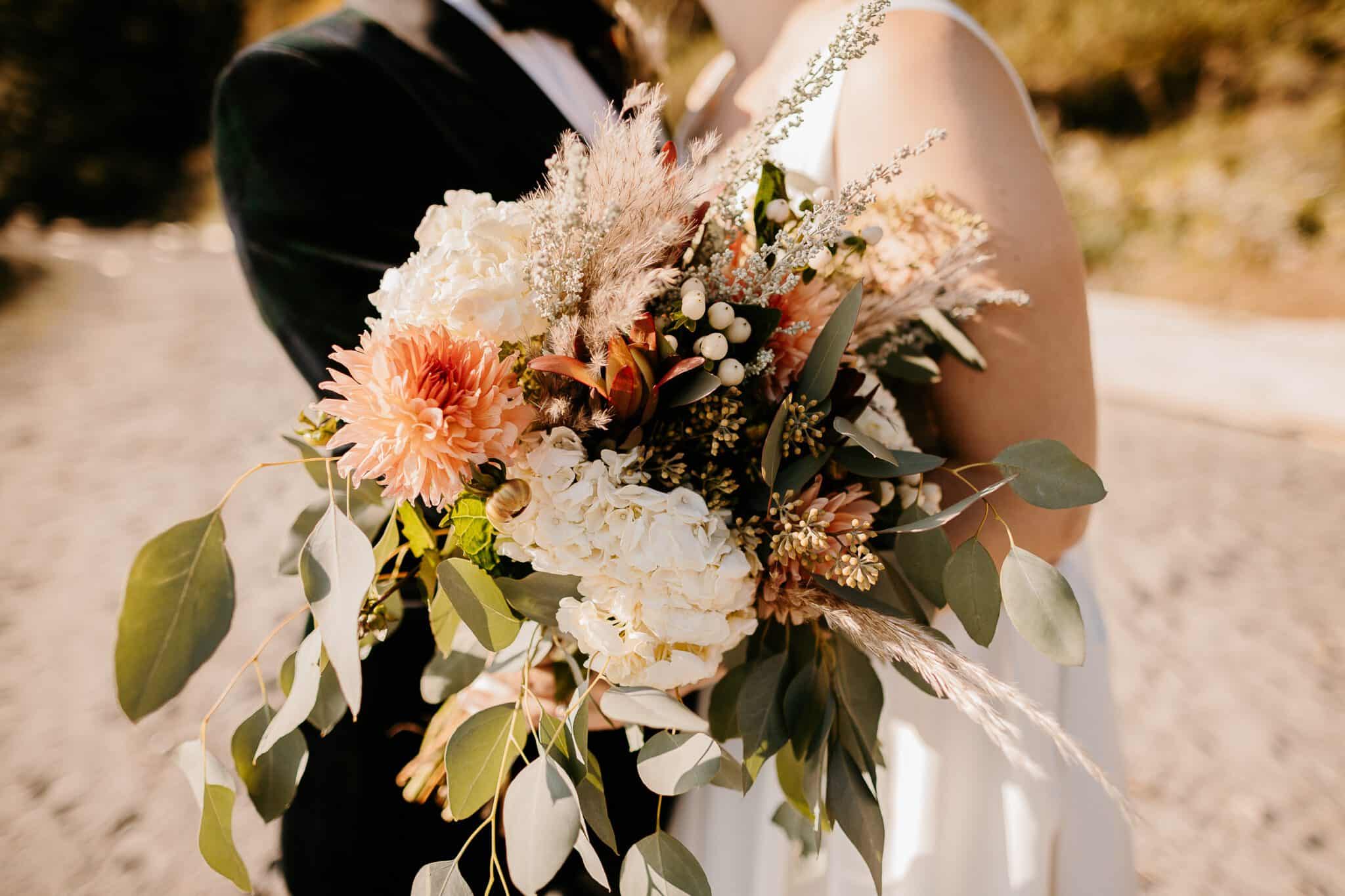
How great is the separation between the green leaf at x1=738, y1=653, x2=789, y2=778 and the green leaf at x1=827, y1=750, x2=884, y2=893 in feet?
0.19

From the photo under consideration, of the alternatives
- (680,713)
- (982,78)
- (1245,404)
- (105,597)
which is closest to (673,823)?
(680,713)

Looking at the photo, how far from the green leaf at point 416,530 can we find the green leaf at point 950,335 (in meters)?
0.56

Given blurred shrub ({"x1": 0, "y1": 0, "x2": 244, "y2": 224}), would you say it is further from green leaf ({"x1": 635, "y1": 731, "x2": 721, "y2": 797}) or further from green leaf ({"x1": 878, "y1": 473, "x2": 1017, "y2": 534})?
green leaf ({"x1": 878, "y1": 473, "x2": 1017, "y2": 534})

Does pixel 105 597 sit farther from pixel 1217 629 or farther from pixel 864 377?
pixel 1217 629

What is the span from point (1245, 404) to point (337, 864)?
451cm

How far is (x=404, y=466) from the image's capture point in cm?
59

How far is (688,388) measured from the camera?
25.6 inches

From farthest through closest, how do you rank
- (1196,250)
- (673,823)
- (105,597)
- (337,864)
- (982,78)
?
(1196,250)
(105,597)
(673,823)
(337,864)
(982,78)

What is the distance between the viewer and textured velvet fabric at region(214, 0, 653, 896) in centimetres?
95

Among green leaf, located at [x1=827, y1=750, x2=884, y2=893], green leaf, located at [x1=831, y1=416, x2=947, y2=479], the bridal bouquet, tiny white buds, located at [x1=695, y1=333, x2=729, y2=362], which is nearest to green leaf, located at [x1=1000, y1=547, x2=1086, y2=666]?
the bridal bouquet

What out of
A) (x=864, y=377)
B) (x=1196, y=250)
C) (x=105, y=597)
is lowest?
(x=1196, y=250)

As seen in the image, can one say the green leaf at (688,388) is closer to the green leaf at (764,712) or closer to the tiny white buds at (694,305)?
the tiny white buds at (694,305)

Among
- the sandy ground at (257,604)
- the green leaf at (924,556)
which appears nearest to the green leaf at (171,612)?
the green leaf at (924,556)

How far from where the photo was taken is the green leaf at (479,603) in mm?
672
